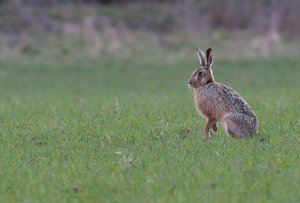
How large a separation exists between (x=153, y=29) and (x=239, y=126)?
28204 mm

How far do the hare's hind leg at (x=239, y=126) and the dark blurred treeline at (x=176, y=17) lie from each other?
993 inches

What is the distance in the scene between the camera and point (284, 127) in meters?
11.8

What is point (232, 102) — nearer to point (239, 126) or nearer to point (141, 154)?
point (239, 126)

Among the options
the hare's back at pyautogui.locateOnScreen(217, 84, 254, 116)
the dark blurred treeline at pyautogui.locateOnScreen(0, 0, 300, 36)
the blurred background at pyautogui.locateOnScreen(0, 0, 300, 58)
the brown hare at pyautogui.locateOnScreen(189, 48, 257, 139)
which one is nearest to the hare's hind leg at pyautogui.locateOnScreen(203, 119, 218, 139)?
the brown hare at pyautogui.locateOnScreen(189, 48, 257, 139)

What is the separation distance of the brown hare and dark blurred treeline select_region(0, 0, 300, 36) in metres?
24.4

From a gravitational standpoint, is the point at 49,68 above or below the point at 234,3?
below

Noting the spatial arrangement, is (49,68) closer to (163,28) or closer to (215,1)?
(163,28)

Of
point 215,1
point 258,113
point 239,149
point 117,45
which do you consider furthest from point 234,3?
point 239,149

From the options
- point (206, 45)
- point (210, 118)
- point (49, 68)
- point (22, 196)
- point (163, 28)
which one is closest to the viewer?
point (22, 196)

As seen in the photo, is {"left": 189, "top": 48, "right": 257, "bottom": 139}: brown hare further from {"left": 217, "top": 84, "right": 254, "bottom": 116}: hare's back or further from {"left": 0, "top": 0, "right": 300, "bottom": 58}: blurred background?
{"left": 0, "top": 0, "right": 300, "bottom": 58}: blurred background

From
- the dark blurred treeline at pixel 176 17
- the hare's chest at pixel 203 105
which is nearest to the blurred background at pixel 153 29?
the dark blurred treeline at pixel 176 17

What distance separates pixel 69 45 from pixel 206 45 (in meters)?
6.07

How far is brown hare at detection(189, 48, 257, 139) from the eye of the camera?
10836 mm

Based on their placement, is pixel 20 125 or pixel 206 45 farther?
pixel 206 45
